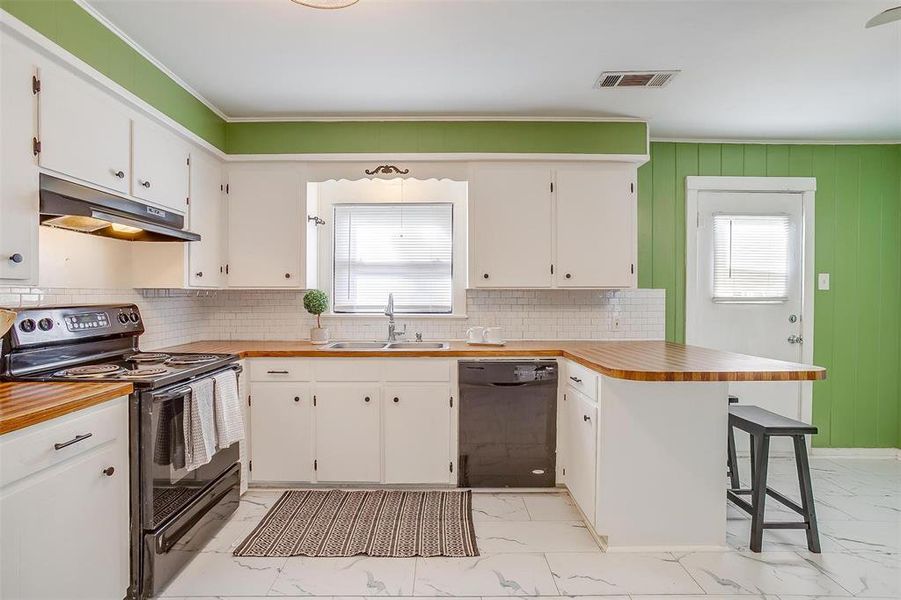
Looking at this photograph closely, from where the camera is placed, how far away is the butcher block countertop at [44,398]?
1.47 meters

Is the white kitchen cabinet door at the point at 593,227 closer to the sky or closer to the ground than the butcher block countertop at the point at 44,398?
closer to the sky

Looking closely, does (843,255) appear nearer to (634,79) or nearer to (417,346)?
(634,79)

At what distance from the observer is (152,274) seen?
115 inches

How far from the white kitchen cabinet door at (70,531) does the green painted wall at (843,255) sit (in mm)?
3590

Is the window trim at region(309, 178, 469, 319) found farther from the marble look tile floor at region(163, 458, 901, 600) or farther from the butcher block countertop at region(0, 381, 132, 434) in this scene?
the butcher block countertop at region(0, 381, 132, 434)

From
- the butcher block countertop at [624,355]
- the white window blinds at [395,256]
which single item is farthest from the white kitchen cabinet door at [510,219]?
the butcher block countertop at [624,355]

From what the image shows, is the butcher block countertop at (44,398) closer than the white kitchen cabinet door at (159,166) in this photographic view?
Yes

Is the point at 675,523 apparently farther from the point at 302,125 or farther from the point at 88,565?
the point at 302,125

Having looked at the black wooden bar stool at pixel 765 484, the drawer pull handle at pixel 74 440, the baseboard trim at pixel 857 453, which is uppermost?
the drawer pull handle at pixel 74 440

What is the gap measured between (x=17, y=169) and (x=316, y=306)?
1884 millimetres

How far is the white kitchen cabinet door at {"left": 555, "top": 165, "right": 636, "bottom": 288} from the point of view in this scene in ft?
11.4

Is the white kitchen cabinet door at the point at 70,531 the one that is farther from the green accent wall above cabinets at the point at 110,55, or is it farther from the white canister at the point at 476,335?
the white canister at the point at 476,335

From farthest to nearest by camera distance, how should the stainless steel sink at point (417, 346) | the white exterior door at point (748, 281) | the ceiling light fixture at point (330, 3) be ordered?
the white exterior door at point (748, 281), the stainless steel sink at point (417, 346), the ceiling light fixture at point (330, 3)

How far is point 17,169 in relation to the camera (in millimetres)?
1771
